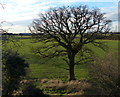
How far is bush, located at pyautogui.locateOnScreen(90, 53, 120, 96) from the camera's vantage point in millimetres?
9250

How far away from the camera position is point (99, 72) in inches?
386

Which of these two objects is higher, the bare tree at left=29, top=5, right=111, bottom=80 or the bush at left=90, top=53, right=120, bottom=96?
the bare tree at left=29, top=5, right=111, bottom=80

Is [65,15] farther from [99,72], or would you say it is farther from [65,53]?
[99,72]

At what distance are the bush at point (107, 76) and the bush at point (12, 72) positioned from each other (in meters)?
4.16

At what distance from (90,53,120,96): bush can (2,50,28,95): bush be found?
Result: 164 inches

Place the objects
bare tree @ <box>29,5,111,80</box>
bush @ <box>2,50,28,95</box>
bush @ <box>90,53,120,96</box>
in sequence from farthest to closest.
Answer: bare tree @ <box>29,5,111,80</box>, bush @ <box>90,53,120,96</box>, bush @ <box>2,50,28,95</box>

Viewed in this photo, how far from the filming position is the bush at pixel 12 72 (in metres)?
7.92

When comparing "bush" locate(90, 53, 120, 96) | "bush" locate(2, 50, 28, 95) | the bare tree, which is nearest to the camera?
"bush" locate(2, 50, 28, 95)

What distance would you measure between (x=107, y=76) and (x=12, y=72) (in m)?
4.98

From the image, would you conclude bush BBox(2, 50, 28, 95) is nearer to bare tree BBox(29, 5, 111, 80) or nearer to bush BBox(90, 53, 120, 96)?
bush BBox(90, 53, 120, 96)

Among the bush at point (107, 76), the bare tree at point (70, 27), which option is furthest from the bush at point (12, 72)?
the bare tree at point (70, 27)

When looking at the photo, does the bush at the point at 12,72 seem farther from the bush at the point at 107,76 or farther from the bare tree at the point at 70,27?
the bare tree at the point at 70,27

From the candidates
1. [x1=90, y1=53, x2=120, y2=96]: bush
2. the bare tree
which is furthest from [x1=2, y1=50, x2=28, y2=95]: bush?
the bare tree

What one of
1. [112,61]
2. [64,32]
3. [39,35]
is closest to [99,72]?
[112,61]
